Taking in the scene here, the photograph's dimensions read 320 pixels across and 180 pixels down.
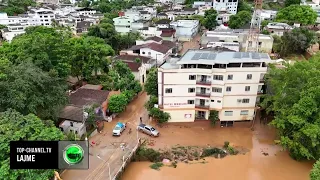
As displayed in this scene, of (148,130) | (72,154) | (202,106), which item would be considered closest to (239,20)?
(202,106)


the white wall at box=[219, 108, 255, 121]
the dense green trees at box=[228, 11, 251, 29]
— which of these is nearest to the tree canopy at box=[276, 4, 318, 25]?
the dense green trees at box=[228, 11, 251, 29]

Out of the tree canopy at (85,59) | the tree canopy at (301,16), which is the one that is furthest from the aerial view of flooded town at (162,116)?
the tree canopy at (301,16)

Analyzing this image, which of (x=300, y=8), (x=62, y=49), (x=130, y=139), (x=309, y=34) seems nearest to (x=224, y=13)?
(x=300, y=8)

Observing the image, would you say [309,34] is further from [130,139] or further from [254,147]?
[130,139]

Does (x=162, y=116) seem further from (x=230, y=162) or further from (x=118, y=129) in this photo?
(x=230, y=162)

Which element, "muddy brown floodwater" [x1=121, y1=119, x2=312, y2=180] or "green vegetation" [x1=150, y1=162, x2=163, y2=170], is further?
"green vegetation" [x1=150, y1=162, x2=163, y2=170]

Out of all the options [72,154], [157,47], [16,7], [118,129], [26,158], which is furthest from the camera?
[16,7]

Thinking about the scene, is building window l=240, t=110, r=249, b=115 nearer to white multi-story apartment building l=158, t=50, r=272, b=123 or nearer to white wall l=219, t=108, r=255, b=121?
white multi-story apartment building l=158, t=50, r=272, b=123
